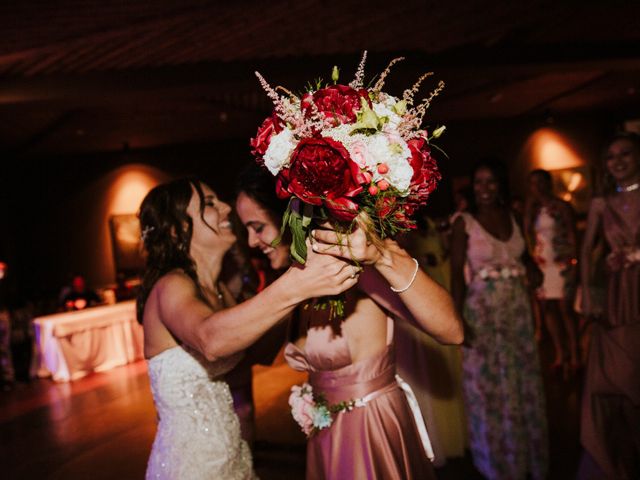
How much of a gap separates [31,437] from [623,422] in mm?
5302

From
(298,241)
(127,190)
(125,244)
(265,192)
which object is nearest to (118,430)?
(265,192)

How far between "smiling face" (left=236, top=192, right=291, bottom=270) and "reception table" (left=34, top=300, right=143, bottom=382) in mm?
6319

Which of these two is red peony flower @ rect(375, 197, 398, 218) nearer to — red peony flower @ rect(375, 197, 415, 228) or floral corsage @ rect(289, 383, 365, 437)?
red peony flower @ rect(375, 197, 415, 228)

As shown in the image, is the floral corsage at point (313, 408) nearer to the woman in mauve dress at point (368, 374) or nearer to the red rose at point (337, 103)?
the woman in mauve dress at point (368, 374)

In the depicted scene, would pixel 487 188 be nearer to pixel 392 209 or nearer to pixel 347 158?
pixel 392 209

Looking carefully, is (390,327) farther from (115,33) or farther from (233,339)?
(115,33)

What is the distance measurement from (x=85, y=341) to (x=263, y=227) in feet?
21.9

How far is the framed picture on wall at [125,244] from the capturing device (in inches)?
446

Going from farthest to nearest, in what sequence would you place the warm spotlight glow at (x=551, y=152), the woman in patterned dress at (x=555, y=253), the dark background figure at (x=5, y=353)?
the warm spotlight glow at (x=551, y=152) < the dark background figure at (x=5, y=353) < the woman in patterned dress at (x=555, y=253)

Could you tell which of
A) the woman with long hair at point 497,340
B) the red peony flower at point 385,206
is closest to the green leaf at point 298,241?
the red peony flower at point 385,206

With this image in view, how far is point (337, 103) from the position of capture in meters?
1.39

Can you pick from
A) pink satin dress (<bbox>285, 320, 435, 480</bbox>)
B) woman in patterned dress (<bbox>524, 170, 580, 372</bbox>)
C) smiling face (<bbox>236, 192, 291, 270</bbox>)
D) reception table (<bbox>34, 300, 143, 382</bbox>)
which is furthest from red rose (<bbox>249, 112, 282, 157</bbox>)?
reception table (<bbox>34, 300, 143, 382</bbox>)

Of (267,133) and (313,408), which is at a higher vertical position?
(267,133)

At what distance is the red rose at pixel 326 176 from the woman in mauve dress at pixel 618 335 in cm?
250
